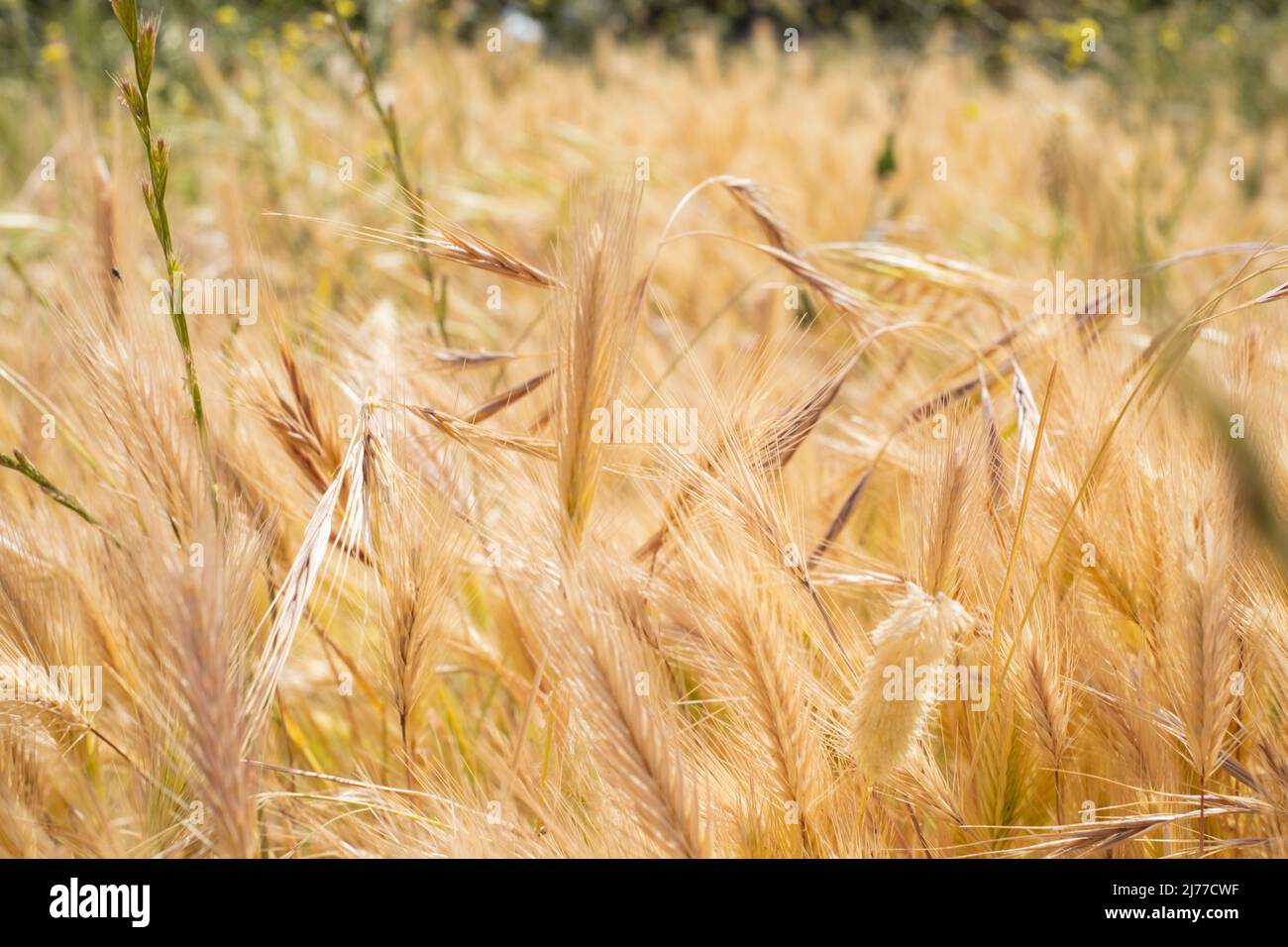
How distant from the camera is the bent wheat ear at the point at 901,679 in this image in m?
0.52

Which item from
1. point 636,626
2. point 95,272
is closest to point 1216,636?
point 636,626

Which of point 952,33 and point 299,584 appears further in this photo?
point 952,33

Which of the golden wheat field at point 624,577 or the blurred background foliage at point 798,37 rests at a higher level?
the blurred background foliage at point 798,37

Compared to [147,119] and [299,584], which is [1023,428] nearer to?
[299,584]

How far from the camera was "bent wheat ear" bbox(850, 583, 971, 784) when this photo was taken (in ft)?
1.72

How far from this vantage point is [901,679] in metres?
0.54

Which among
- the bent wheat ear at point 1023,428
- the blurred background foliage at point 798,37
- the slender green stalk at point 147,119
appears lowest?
the bent wheat ear at point 1023,428

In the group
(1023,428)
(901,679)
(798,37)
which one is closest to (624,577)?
(901,679)

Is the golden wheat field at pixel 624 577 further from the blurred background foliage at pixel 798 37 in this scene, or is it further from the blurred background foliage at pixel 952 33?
the blurred background foliage at pixel 798 37

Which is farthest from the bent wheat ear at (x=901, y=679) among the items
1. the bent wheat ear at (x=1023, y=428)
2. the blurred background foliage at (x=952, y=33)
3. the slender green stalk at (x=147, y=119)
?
the blurred background foliage at (x=952, y=33)

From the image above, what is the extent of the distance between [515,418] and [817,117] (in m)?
2.88

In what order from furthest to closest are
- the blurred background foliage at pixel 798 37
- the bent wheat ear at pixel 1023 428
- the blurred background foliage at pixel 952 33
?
the blurred background foliage at pixel 952 33
the blurred background foliage at pixel 798 37
the bent wheat ear at pixel 1023 428
